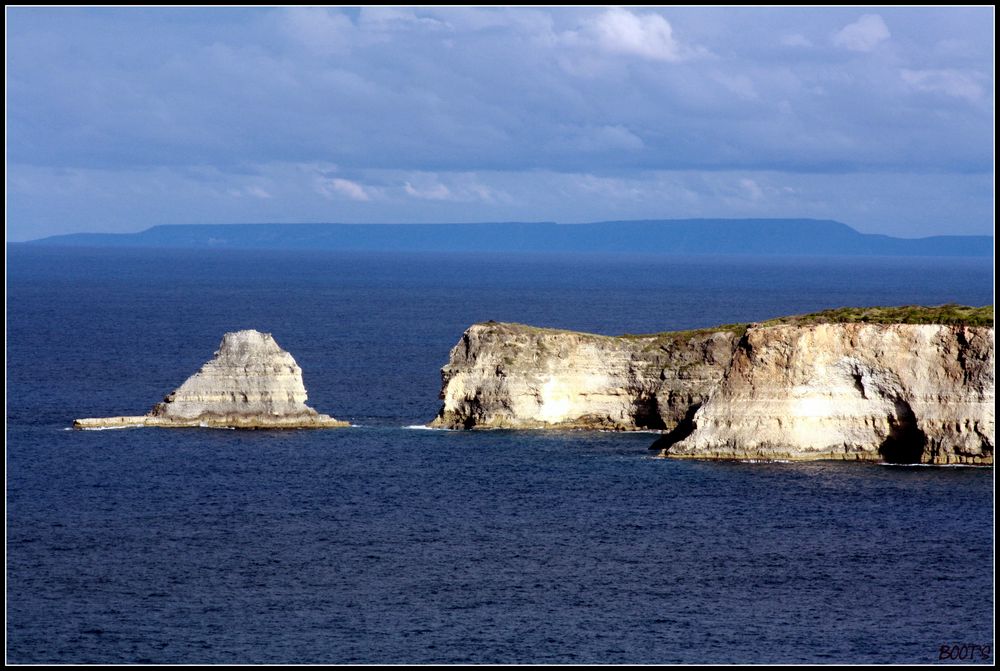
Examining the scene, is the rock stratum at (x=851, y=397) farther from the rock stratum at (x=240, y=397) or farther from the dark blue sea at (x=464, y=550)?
the rock stratum at (x=240, y=397)

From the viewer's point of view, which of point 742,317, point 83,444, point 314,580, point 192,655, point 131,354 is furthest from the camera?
point 742,317

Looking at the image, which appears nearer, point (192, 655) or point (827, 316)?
point (192, 655)

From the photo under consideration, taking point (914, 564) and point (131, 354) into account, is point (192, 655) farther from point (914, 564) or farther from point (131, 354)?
point (131, 354)

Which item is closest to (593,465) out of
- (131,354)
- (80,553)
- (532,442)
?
(532,442)

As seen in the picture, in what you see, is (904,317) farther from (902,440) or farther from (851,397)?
(902,440)

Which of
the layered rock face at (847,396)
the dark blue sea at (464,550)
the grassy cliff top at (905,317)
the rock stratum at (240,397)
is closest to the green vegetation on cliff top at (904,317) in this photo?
the grassy cliff top at (905,317)

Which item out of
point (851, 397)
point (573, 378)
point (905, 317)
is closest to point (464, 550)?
point (851, 397)
